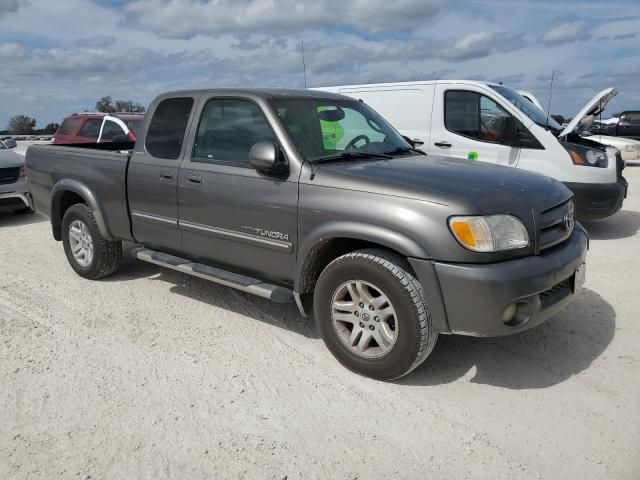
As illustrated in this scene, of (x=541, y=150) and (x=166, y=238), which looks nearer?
(x=166, y=238)

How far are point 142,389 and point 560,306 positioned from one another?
2.65 metres

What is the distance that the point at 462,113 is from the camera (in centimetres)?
777

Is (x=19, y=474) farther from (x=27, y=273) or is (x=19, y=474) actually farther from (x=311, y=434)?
(x=27, y=273)

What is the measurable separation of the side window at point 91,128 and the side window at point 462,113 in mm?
7208

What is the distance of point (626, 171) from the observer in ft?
47.0

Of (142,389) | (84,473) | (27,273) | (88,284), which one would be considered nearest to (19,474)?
A: (84,473)

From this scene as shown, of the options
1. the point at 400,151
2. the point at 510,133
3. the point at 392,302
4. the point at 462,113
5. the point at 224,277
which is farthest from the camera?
the point at 462,113

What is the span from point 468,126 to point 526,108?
894 mm

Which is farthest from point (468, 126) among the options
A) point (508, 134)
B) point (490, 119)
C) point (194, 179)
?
point (194, 179)

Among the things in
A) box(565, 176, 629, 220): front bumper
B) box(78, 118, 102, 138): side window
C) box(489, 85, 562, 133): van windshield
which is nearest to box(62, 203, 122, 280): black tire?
box(489, 85, 562, 133): van windshield

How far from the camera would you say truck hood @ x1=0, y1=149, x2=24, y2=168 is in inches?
352

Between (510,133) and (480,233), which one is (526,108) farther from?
(480,233)

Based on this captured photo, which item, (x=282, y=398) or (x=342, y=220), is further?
(x=342, y=220)

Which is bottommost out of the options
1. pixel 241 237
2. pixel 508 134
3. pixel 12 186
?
pixel 12 186
